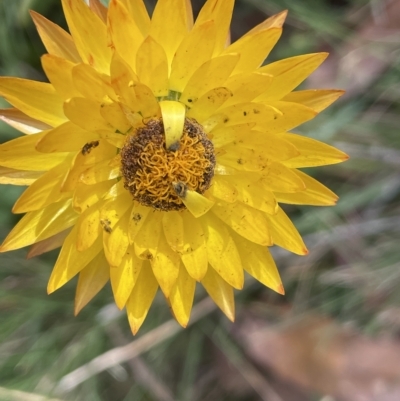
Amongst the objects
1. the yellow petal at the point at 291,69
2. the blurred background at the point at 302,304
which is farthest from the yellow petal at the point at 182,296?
the blurred background at the point at 302,304

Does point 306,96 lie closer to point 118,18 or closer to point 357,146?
point 118,18

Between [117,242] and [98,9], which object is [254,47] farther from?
[117,242]

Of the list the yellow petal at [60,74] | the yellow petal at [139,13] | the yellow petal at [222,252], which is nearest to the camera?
the yellow petal at [60,74]

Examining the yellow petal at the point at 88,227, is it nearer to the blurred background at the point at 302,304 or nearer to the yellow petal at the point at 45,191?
the yellow petal at the point at 45,191

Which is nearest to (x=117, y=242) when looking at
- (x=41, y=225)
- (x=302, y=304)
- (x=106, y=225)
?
(x=106, y=225)

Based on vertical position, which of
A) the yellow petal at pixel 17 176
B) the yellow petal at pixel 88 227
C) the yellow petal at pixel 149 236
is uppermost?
Answer: the yellow petal at pixel 17 176

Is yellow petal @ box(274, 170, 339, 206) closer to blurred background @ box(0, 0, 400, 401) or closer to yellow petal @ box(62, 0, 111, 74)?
yellow petal @ box(62, 0, 111, 74)

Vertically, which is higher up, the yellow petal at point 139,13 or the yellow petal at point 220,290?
the yellow petal at point 139,13
